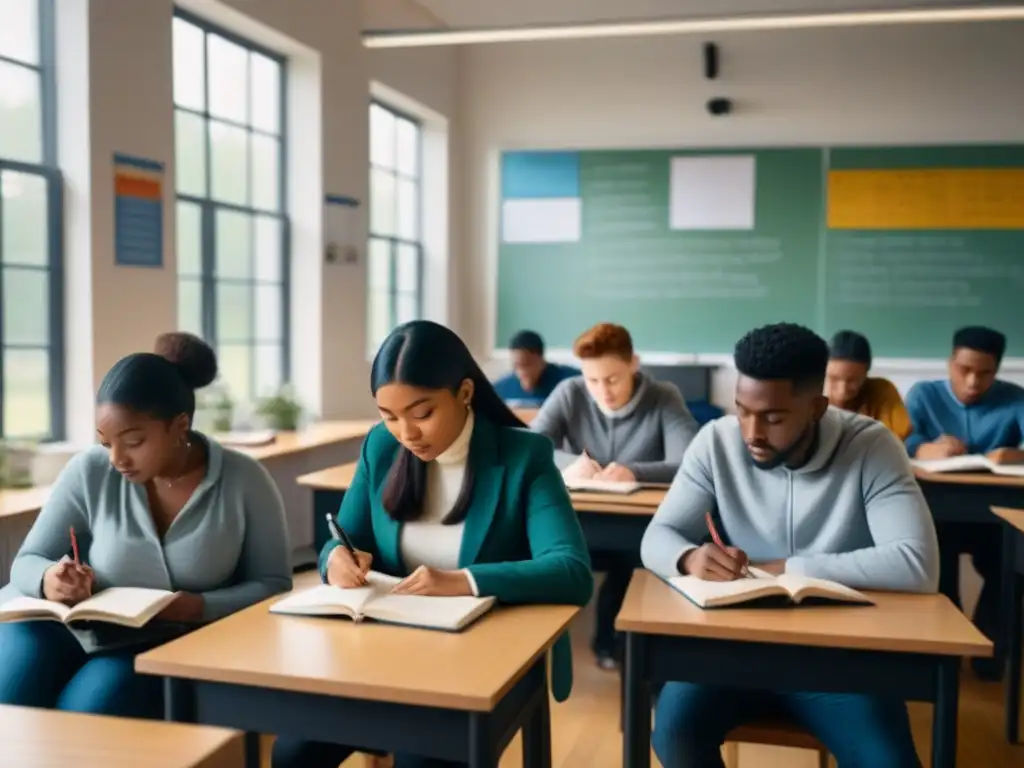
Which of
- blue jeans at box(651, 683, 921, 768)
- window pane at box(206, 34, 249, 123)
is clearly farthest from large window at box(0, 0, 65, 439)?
blue jeans at box(651, 683, 921, 768)

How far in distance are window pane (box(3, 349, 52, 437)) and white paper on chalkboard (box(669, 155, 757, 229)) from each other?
453cm

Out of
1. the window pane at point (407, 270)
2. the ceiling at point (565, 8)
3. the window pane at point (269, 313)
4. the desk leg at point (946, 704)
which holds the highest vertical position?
the ceiling at point (565, 8)

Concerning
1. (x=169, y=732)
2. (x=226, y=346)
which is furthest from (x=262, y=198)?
(x=169, y=732)

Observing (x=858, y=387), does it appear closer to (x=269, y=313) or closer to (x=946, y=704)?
(x=946, y=704)

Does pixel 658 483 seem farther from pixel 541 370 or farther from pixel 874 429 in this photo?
pixel 541 370

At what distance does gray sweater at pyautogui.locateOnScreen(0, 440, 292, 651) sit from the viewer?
218cm

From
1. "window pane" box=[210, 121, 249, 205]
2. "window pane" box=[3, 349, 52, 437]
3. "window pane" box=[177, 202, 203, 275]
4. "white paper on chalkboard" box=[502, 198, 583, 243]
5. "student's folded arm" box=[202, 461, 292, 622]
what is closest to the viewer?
"student's folded arm" box=[202, 461, 292, 622]

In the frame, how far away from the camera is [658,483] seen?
3.53m

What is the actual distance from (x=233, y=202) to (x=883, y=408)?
3.22 meters

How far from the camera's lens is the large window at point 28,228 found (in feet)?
12.4

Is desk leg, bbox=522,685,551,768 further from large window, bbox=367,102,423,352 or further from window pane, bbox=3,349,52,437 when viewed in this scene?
large window, bbox=367,102,423,352

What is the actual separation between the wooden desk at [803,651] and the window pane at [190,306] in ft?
11.1

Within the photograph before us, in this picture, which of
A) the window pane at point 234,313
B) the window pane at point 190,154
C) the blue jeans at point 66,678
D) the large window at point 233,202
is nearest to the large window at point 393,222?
the large window at point 233,202

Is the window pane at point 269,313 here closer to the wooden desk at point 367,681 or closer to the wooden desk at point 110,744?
the wooden desk at point 367,681
